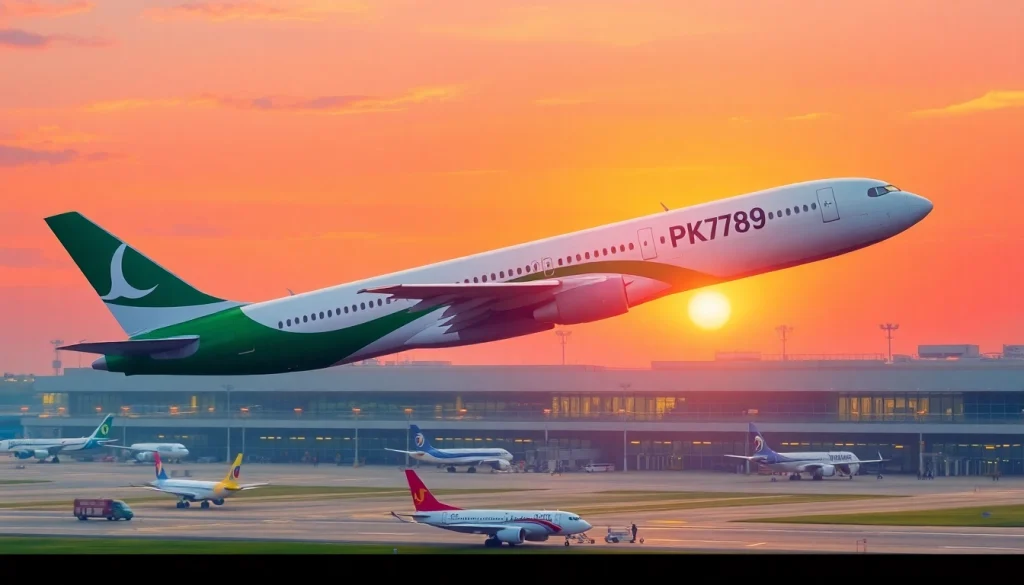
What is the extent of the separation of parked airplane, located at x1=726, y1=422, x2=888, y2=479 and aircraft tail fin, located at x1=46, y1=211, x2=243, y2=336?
75919 millimetres

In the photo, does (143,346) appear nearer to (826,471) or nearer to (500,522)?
(500,522)

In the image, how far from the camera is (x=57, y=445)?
14900cm

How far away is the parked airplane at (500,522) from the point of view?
233ft

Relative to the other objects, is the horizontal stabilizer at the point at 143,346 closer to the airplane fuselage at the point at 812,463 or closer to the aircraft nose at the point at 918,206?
the aircraft nose at the point at 918,206

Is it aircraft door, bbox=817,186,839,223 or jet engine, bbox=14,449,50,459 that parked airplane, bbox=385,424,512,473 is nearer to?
jet engine, bbox=14,449,50,459

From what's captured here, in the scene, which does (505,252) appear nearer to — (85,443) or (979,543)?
(979,543)

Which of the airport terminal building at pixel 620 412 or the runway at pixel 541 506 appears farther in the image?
the airport terminal building at pixel 620 412

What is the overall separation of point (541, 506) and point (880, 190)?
46999mm

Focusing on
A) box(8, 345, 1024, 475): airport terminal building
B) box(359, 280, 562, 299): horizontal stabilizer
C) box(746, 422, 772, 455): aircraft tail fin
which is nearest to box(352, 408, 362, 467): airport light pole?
box(8, 345, 1024, 475): airport terminal building

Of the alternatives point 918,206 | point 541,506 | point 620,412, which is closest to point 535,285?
point 918,206

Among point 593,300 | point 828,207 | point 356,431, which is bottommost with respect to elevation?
point 356,431

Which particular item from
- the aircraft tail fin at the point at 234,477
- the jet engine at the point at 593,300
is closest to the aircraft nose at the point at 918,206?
the jet engine at the point at 593,300

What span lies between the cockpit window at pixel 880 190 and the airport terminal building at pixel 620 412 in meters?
83.8
